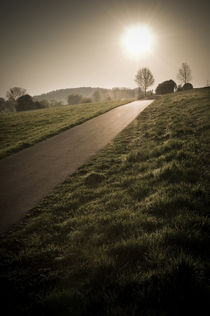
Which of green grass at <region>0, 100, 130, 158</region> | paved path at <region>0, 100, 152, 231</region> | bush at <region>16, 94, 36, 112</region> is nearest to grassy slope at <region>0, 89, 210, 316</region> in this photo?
paved path at <region>0, 100, 152, 231</region>

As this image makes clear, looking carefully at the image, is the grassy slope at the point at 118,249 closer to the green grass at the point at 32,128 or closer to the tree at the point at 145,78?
the green grass at the point at 32,128

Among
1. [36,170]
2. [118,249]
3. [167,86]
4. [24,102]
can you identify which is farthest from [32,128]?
[167,86]

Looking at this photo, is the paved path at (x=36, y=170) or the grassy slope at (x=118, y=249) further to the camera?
the paved path at (x=36, y=170)

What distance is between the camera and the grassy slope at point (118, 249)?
1898 millimetres

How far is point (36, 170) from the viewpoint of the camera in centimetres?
656

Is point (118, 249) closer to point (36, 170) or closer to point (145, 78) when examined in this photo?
point (36, 170)

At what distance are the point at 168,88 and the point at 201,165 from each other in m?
69.8

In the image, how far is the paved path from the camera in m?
4.42

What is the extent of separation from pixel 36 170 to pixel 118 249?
16.7ft

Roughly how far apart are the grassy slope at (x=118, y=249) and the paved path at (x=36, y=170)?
53cm

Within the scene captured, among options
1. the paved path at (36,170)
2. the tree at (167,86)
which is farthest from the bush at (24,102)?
the paved path at (36,170)

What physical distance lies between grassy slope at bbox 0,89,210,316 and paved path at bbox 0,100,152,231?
53 centimetres

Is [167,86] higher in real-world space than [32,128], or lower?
higher

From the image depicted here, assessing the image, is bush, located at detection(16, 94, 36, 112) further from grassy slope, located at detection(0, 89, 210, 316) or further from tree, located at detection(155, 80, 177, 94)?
grassy slope, located at detection(0, 89, 210, 316)
